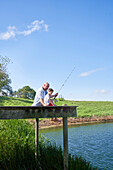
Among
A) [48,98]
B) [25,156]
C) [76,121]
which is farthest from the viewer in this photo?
[76,121]

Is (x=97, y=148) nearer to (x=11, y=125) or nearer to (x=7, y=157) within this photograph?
(x=11, y=125)

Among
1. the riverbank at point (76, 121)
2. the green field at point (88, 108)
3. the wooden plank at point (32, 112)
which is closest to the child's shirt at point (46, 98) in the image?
the wooden plank at point (32, 112)

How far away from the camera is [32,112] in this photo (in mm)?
5066

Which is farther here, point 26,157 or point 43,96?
point 26,157

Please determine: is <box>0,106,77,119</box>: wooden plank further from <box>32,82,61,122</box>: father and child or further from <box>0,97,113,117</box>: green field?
<box>0,97,113,117</box>: green field

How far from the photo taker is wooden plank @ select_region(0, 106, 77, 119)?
188 inches

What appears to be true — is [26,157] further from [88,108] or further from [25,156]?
[88,108]

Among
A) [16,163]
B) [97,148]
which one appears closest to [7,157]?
[16,163]

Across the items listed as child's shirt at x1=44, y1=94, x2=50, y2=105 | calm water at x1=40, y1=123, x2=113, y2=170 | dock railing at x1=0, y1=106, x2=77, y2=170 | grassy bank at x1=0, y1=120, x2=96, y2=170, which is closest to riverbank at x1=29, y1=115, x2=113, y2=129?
calm water at x1=40, y1=123, x2=113, y2=170

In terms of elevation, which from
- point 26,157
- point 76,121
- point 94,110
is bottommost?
point 26,157

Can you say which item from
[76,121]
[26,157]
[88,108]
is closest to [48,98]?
[26,157]

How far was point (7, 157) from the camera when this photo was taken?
7621 millimetres

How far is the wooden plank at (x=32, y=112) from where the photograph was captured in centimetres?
477

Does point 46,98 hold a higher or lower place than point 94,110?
lower
